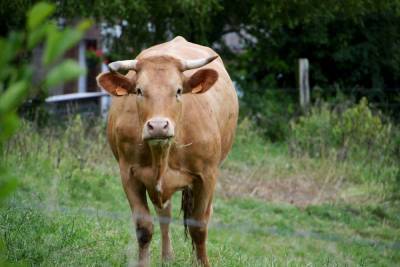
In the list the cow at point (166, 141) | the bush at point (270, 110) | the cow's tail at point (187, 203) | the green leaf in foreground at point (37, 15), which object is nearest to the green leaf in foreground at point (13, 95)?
the green leaf in foreground at point (37, 15)

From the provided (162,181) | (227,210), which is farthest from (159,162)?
(227,210)

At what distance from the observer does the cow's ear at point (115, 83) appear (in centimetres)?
586

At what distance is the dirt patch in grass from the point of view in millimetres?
11133

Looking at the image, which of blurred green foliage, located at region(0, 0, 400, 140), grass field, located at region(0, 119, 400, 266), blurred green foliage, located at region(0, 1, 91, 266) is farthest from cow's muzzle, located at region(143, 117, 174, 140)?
blurred green foliage, located at region(0, 0, 400, 140)

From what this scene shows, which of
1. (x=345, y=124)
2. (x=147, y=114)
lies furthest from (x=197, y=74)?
(x=345, y=124)

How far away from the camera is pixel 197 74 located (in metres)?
5.89

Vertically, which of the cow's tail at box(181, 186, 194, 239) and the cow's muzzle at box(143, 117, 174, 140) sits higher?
the cow's muzzle at box(143, 117, 174, 140)

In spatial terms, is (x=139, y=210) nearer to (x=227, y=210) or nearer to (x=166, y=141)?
(x=166, y=141)

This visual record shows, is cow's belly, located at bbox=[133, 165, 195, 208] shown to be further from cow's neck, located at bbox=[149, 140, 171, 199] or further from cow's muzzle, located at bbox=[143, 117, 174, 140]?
cow's muzzle, located at bbox=[143, 117, 174, 140]

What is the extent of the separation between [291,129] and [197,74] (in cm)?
938

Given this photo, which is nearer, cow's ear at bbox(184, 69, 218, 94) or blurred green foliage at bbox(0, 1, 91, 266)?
blurred green foliage at bbox(0, 1, 91, 266)

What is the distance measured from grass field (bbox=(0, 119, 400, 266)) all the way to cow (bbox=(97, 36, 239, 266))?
0.27m

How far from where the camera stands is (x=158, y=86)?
5566mm

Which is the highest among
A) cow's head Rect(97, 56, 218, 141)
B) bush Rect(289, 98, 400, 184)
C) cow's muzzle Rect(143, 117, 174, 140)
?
cow's head Rect(97, 56, 218, 141)
